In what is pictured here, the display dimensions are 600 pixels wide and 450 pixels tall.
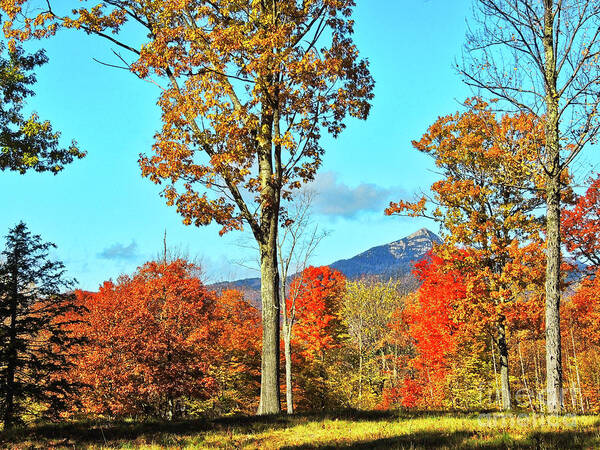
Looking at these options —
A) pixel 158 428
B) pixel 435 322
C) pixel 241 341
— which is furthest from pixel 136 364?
pixel 435 322

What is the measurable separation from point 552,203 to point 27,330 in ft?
59.3

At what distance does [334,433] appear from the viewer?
7816mm

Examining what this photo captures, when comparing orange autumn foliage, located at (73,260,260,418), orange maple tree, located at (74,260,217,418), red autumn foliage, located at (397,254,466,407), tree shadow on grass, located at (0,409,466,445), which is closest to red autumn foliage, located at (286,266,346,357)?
red autumn foliage, located at (397,254,466,407)

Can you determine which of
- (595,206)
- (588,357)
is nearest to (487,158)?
(595,206)

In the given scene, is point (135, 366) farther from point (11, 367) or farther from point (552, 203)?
point (552, 203)

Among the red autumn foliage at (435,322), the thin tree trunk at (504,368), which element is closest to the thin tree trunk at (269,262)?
the thin tree trunk at (504,368)

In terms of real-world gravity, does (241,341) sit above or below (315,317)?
below

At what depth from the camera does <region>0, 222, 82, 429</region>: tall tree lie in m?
15.8

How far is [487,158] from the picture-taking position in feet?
72.1

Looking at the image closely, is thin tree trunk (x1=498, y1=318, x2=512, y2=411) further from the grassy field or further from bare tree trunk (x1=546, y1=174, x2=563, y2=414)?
the grassy field

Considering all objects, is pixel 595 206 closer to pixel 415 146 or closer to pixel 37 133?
pixel 415 146

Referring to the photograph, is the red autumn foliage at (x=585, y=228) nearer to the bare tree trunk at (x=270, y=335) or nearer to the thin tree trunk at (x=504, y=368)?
the thin tree trunk at (x=504, y=368)

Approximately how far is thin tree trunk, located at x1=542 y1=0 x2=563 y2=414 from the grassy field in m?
2.84

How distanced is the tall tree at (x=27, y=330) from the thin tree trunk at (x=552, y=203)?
1541 cm
